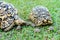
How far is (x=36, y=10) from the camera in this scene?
4.33 m

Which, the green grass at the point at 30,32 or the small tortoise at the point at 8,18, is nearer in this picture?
the green grass at the point at 30,32

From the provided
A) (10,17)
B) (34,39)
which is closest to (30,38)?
(34,39)

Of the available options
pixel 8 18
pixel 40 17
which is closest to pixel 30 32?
pixel 40 17

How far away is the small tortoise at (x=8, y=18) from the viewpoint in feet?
13.7

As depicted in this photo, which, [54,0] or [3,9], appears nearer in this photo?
[3,9]

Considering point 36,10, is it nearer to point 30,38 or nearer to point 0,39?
point 30,38

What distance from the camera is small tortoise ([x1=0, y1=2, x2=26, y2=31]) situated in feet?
13.7

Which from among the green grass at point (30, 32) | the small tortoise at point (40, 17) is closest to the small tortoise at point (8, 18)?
the green grass at point (30, 32)

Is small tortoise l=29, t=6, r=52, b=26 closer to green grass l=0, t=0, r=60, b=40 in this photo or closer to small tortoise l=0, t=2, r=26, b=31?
green grass l=0, t=0, r=60, b=40

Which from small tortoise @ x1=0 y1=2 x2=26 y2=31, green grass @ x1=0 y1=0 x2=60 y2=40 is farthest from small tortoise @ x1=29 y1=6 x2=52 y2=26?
small tortoise @ x1=0 y1=2 x2=26 y2=31

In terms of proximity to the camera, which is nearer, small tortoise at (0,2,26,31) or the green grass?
the green grass

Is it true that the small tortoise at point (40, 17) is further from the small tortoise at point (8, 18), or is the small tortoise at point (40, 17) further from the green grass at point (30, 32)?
the small tortoise at point (8, 18)

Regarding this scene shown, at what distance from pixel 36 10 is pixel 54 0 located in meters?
1.27

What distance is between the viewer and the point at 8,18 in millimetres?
4227
